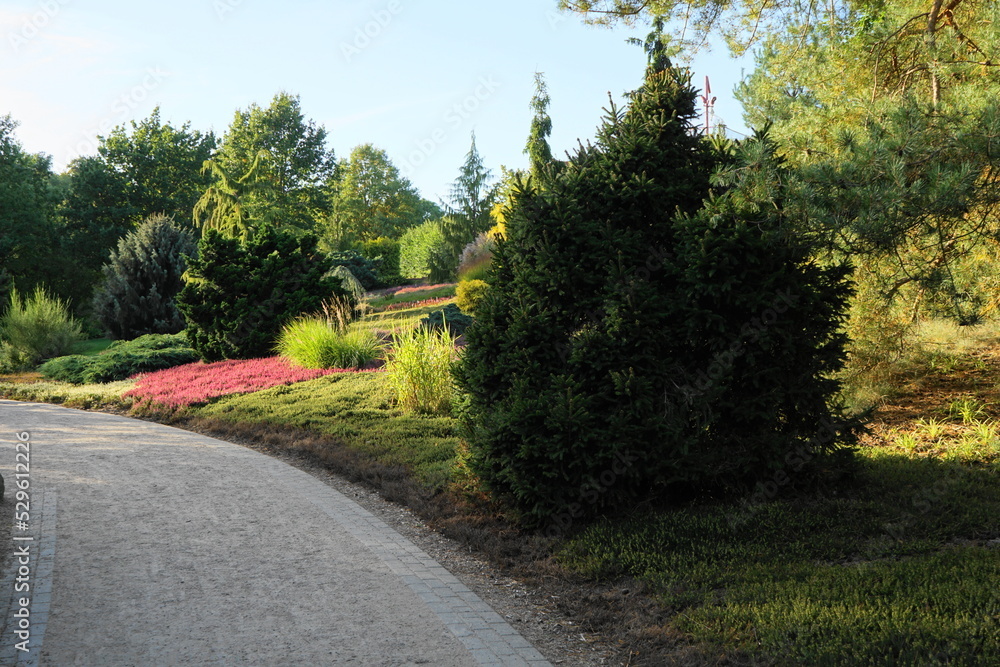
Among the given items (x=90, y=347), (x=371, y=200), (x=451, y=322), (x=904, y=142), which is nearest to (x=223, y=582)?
(x=904, y=142)

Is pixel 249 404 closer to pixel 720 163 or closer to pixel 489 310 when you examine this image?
pixel 489 310

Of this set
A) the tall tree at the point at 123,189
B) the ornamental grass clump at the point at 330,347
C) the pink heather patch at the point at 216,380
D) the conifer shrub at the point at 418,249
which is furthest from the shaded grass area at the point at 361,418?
the conifer shrub at the point at 418,249

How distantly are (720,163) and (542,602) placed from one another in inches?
150

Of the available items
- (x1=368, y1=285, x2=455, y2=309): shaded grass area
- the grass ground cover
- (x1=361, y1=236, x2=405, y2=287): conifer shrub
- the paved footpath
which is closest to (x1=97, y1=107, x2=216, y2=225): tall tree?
(x1=361, y1=236, x2=405, y2=287): conifer shrub

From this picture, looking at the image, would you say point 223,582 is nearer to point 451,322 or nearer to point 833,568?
point 833,568

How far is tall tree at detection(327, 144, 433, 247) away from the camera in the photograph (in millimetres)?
55156

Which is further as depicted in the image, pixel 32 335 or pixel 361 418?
pixel 32 335

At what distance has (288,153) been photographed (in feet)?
149

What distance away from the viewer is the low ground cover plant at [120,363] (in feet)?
53.5

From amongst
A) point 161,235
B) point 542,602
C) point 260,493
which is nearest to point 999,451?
point 542,602

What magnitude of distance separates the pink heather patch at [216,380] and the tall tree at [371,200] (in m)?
39.0

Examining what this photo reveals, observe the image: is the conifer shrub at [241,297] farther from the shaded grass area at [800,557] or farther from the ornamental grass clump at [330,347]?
the shaded grass area at [800,557]

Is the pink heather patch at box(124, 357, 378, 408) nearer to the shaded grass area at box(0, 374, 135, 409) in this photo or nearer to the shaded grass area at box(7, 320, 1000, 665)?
the shaded grass area at box(0, 374, 135, 409)

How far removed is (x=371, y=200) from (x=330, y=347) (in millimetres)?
46651
